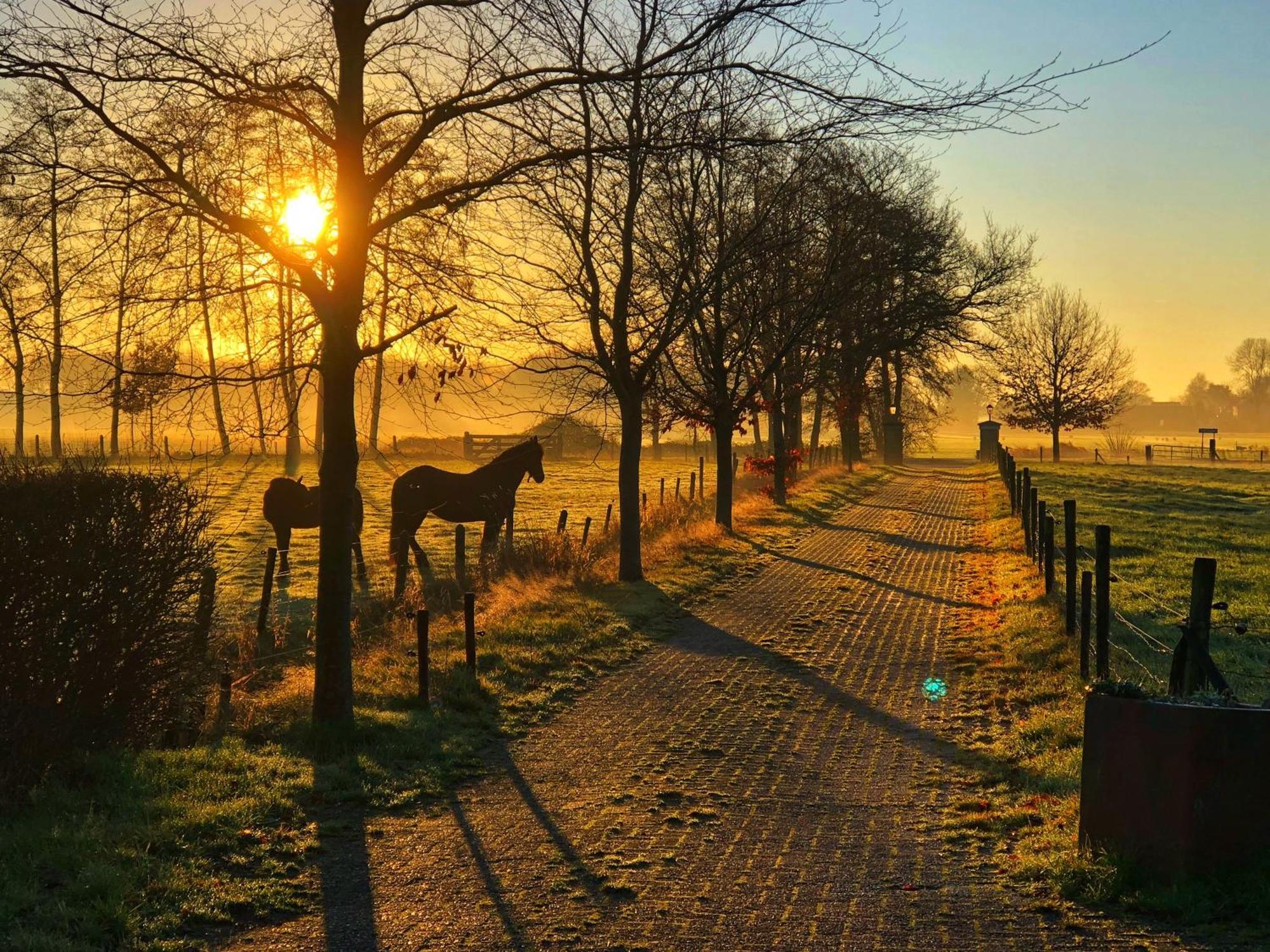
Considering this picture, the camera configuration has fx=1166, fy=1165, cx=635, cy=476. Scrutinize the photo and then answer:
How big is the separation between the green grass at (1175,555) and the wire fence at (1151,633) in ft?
0.11

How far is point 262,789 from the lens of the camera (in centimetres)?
772

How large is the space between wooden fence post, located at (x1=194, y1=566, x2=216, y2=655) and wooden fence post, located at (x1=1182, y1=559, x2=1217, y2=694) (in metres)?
6.94

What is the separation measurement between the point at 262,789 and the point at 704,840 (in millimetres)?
2958

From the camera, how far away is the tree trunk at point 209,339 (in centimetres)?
902

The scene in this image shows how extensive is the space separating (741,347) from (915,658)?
33.6ft

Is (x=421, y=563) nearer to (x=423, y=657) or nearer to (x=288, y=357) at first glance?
(x=423, y=657)

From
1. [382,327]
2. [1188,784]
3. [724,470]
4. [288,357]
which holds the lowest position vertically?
[1188,784]

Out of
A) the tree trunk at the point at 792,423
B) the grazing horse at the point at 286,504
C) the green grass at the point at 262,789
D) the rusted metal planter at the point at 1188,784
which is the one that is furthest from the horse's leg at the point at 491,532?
the rusted metal planter at the point at 1188,784

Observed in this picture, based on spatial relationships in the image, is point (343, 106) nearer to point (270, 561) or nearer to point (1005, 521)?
point (270, 561)

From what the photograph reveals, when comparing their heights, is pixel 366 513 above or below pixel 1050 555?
below

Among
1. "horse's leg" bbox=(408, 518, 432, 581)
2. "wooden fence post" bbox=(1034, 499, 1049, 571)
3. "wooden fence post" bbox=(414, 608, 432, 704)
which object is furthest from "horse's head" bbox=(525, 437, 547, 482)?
"wooden fence post" bbox=(414, 608, 432, 704)

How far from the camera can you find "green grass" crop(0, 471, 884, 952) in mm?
5789

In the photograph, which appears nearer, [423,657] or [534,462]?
[423,657]

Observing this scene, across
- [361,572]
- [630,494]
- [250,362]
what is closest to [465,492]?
[361,572]
